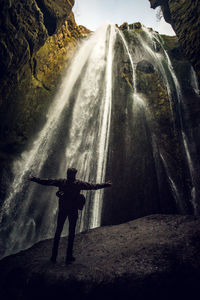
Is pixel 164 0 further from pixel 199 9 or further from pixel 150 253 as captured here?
pixel 150 253

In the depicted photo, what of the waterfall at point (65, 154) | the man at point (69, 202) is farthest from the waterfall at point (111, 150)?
the man at point (69, 202)

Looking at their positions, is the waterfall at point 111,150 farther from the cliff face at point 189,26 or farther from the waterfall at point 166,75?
the cliff face at point 189,26

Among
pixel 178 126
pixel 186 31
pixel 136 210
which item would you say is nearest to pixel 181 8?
pixel 186 31

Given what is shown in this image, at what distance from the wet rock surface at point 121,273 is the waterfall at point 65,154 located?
109 inches

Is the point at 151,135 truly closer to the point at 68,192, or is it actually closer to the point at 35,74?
the point at 68,192

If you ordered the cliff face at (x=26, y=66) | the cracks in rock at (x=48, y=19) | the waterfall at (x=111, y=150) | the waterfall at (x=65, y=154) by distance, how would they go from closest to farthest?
the cliff face at (x=26, y=66), the waterfall at (x=65, y=154), the waterfall at (x=111, y=150), the cracks in rock at (x=48, y=19)

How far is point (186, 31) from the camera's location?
9.06 m

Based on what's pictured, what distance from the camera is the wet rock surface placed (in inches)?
101

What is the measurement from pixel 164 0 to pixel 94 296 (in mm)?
21485

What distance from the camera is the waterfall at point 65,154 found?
6898 millimetres

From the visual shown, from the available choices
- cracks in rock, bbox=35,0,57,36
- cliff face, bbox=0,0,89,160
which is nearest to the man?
cliff face, bbox=0,0,89,160

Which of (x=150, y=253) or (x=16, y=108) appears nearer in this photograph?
(x=150, y=253)

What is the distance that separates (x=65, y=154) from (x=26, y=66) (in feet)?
16.1

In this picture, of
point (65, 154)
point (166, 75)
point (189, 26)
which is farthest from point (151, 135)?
point (189, 26)
